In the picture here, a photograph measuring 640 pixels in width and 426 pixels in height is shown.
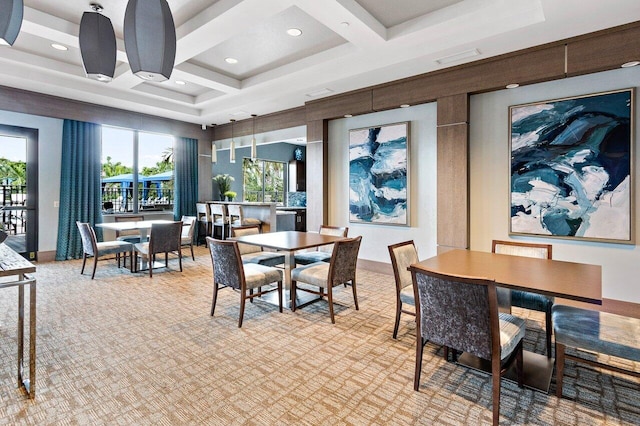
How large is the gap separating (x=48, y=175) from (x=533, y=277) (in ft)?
25.5

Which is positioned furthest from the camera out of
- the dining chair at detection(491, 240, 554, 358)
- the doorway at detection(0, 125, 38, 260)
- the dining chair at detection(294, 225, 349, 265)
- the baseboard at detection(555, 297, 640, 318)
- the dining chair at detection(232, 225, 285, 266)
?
the doorway at detection(0, 125, 38, 260)

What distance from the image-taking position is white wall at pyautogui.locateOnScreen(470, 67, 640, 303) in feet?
11.7

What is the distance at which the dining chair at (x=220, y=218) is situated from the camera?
7.53 metres

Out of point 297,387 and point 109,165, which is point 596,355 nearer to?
point 297,387

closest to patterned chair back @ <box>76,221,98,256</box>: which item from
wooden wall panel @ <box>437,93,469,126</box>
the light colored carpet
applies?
the light colored carpet

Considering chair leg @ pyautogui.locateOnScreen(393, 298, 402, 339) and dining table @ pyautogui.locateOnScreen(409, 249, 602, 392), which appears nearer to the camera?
dining table @ pyautogui.locateOnScreen(409, 249, 602, 392)

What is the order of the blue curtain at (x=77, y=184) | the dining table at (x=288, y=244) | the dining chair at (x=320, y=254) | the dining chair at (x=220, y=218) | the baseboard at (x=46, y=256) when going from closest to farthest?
the dining table at (x=288, y=244)
the dining chair at (x=320, y=254)
the baseboard at (x=46, y=256)
the blue curtain at (x=77, y=184)
the dining chair at (x=220, y=218)

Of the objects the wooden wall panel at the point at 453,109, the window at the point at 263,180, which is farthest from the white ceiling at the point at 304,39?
the window at the point at 263,180

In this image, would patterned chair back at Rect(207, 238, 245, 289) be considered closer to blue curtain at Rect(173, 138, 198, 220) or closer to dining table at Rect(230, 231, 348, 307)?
dining table at Rect(230, 231, 348, 307)

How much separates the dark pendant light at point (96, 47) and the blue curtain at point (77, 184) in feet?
14.7

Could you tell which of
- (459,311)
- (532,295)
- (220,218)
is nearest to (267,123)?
(220,218)

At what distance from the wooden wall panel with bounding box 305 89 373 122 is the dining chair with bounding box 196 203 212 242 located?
3.44 m

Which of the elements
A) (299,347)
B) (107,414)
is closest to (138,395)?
(107,414)

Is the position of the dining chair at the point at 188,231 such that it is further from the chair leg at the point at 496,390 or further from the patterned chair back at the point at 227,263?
the chair leg at the point at 496,390
